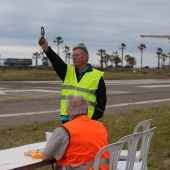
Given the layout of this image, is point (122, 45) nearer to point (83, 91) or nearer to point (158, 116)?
point (158, 116)

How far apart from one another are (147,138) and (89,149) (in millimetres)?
1174

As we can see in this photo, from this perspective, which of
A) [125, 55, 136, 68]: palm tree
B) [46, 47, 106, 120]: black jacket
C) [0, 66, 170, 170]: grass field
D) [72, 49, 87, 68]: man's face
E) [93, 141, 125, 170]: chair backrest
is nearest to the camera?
[93, 141, 125, 170]: chair backrest

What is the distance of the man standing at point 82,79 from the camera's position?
6023 millimetres

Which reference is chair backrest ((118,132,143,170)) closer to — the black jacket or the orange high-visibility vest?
the orange high-visibility vest

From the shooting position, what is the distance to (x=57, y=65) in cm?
623

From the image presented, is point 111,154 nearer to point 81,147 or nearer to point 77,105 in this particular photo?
point 81,147

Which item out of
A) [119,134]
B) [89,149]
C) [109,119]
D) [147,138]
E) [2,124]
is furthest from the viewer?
[109,119]

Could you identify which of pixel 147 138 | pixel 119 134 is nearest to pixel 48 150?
pixel 147 138

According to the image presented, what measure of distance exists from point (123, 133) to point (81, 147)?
21.2ft

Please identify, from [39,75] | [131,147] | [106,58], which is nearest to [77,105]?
[131,147]

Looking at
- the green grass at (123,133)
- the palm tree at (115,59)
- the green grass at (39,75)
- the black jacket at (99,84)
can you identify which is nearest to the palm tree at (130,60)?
the palm tree at (115,59)

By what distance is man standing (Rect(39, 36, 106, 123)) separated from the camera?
6.02 metres

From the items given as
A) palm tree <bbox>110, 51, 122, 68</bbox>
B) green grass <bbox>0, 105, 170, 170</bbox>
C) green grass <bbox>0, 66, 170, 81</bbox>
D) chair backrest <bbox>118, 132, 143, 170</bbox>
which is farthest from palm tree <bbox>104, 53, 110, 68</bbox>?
chair backrest <bbox>118, 132, 143, 170</bbox>

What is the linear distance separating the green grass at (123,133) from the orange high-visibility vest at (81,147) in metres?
3.19
